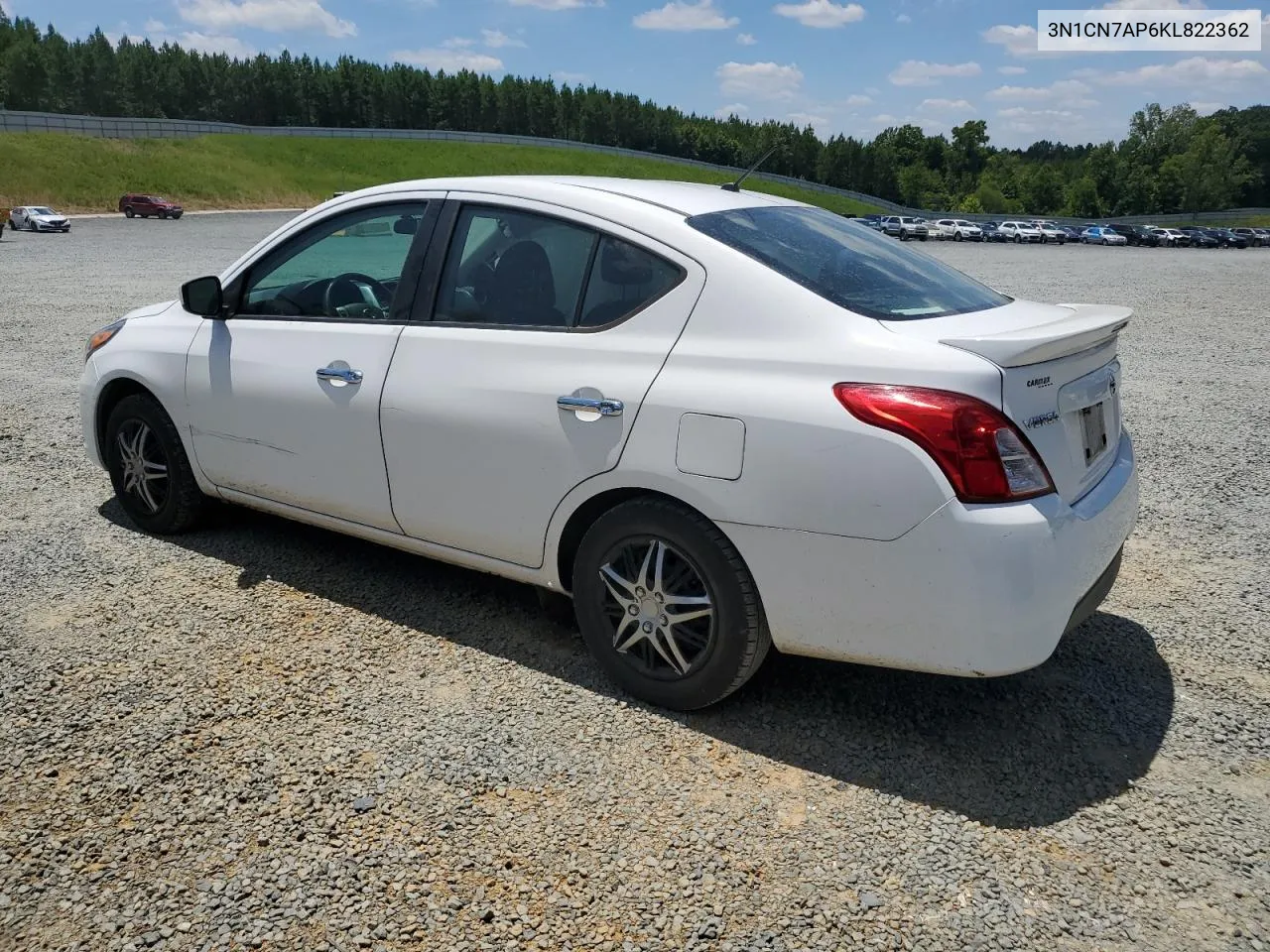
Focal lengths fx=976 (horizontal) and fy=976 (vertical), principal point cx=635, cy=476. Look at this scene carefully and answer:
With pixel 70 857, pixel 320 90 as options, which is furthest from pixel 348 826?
pixel 320 90

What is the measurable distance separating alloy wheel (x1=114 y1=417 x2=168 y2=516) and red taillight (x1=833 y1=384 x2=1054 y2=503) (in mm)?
3570

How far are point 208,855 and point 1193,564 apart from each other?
4.42 m

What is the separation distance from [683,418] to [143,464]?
10.2ft

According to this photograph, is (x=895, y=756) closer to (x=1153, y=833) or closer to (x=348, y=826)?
(x=1153, y=833)

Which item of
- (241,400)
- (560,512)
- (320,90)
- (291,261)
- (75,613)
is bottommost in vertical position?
(75,613)

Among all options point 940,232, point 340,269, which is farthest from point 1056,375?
point 940,232

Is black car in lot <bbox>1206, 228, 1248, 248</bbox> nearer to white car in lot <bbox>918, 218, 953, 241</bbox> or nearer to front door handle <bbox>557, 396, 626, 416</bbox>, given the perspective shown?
white car in lot <bbox>918, 218, 953, 241</bbox>

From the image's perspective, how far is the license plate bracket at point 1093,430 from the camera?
3.07 m

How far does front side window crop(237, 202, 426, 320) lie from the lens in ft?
13.0

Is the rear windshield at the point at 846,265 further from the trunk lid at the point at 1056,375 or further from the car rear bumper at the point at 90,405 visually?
the car rear bumper at the point at 90,405

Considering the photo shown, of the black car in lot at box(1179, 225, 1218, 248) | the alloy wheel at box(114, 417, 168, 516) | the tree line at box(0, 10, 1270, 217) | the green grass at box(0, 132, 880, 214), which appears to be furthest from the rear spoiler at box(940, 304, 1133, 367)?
the tree line at box(0, 10, 1270, 217)

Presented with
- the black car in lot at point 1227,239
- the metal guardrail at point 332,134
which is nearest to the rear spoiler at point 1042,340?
the black car in lot at point 1227,239

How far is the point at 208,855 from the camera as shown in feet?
8.59

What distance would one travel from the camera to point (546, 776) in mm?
2980
